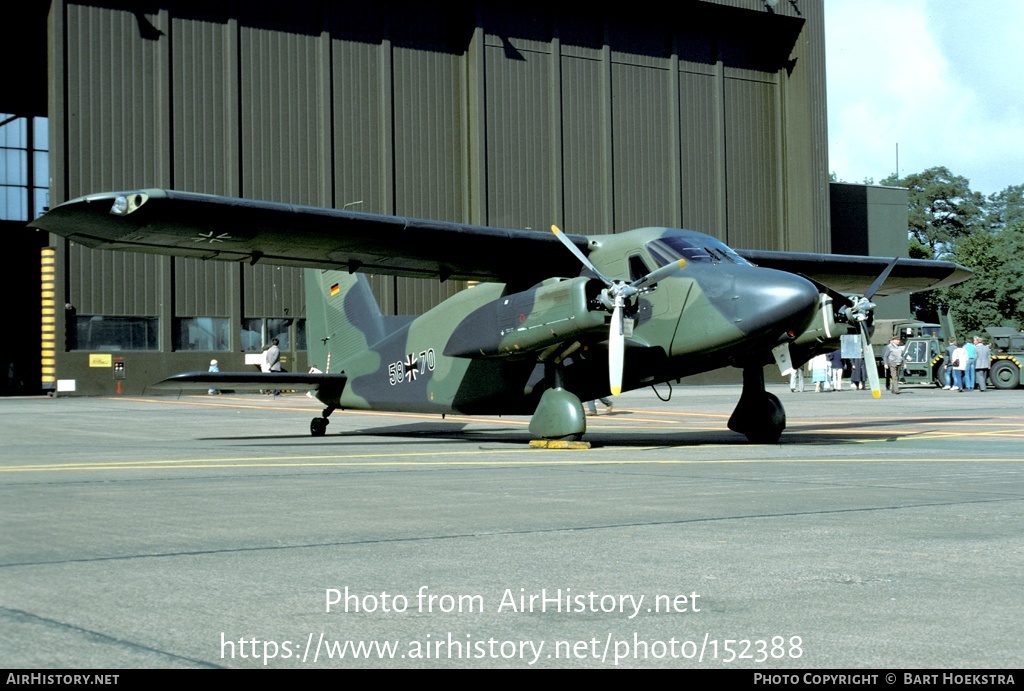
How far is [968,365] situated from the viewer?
4366 centimetres

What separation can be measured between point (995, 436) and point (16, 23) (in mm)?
50731

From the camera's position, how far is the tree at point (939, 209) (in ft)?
424

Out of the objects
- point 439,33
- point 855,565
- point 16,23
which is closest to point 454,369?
point 855,565

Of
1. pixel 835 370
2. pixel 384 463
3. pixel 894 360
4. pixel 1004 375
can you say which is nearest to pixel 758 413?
pixel 384 463

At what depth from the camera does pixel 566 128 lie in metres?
57.7

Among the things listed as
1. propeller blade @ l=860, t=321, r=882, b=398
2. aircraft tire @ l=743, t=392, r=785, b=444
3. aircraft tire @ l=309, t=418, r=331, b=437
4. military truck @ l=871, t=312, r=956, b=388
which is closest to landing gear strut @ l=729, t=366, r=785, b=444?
aircraft tire @ l=743, t=392, r=785, b=444

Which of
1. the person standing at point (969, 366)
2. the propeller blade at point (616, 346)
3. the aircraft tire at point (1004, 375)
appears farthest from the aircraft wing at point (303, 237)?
the aircraft tire at point (1004, 375)

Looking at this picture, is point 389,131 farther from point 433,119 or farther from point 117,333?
point 117,333

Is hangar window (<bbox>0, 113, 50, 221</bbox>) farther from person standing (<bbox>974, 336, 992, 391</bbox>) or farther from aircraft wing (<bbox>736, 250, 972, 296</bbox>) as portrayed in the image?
aircraft wing (<bbox>736, 250, 972, 296</bbox>)

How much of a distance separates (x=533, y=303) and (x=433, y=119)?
41.2m

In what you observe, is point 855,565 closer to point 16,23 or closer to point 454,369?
point 454,369

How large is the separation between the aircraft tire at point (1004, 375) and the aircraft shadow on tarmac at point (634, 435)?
83.4 feet

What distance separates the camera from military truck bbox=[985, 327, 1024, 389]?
45.7m
